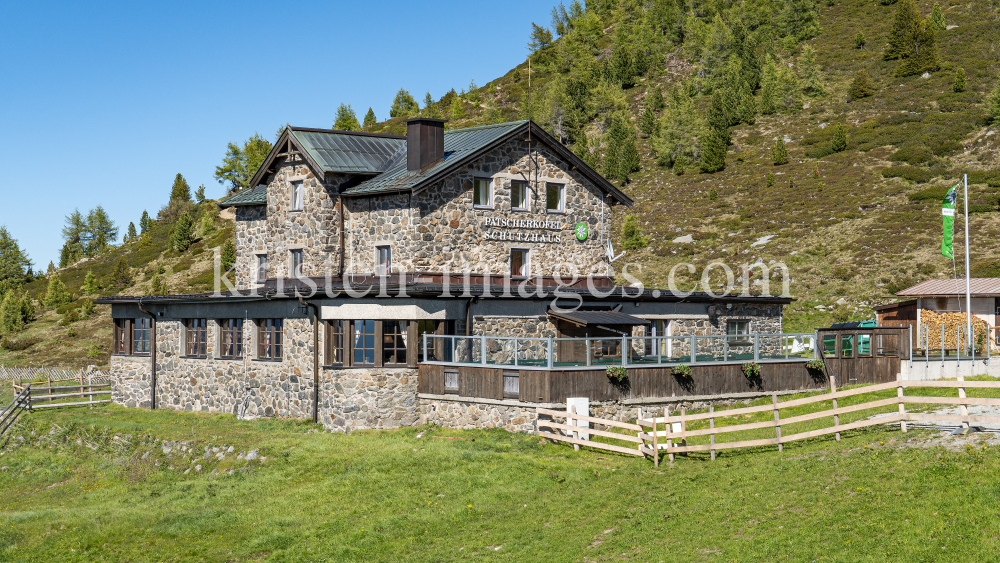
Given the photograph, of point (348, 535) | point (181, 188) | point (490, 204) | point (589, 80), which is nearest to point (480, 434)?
point (348, 535)

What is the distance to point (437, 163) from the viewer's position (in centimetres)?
3372

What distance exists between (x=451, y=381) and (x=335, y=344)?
426 cm

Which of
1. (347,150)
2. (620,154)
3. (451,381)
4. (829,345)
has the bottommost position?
(451,381)

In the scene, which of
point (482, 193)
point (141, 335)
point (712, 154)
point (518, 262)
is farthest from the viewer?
point (712, 154)

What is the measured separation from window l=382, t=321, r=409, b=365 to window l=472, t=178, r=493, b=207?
712 cm

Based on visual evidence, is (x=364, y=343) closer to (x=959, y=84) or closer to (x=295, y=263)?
(x=295, y=263)

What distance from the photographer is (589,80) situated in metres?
118

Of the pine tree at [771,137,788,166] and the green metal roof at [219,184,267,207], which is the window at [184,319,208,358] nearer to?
the green metal roof at [219,184,267,207]

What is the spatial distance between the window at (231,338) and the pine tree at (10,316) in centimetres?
5130

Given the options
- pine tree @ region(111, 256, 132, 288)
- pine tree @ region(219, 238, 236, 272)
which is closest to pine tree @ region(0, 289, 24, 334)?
pine tree @ region(111, 256, 132, 288)

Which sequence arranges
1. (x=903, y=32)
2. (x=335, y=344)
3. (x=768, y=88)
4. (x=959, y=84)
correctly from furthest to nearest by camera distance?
(x=903, y=32) → (x=768, y=88) → (x=959, y=84) → (x=335, y=344)

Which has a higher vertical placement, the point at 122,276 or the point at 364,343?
the point at 122,276

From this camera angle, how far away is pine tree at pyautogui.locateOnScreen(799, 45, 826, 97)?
96.4 m

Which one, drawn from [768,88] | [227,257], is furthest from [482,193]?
[768,88]
